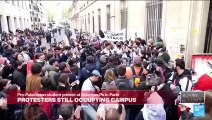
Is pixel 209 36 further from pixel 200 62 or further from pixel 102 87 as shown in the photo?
pixel 102 87

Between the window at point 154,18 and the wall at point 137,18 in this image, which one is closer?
the window at point 154,18

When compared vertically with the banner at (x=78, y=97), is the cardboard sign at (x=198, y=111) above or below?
above

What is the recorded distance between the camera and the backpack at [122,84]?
416 cm

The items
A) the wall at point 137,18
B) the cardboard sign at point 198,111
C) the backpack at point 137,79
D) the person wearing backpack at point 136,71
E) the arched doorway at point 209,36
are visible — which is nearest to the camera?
the cardboard sign at point 198,111

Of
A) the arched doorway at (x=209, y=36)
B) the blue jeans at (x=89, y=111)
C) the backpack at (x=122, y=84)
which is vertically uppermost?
the arched doorway at (x=209, y=36)

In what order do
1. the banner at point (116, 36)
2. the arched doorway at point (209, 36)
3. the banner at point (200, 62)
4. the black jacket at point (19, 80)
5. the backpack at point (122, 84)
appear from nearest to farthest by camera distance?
the backpack at point (122, 84)
the black jacket at point (19, 80)
the banner at point (200, 62)
the arched doorway at point (209, 36)
the banner at point (116, 36)

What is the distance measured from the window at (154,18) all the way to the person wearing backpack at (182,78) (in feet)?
23.8

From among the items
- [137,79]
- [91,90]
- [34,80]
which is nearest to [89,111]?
[91,90]

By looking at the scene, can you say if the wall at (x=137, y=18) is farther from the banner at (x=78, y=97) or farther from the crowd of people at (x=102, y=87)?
the banner at (x=78, y=97)

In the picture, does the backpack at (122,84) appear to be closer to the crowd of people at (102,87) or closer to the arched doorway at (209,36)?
the crowd of people at (102,87)

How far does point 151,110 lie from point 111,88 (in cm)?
91

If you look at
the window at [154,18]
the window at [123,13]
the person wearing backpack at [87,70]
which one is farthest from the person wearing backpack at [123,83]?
the window at [123,13]

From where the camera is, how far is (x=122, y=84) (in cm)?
417

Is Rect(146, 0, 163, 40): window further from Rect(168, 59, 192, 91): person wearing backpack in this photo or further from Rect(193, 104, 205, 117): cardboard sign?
Rect(193, 104, 205, 117): cardboard sign
